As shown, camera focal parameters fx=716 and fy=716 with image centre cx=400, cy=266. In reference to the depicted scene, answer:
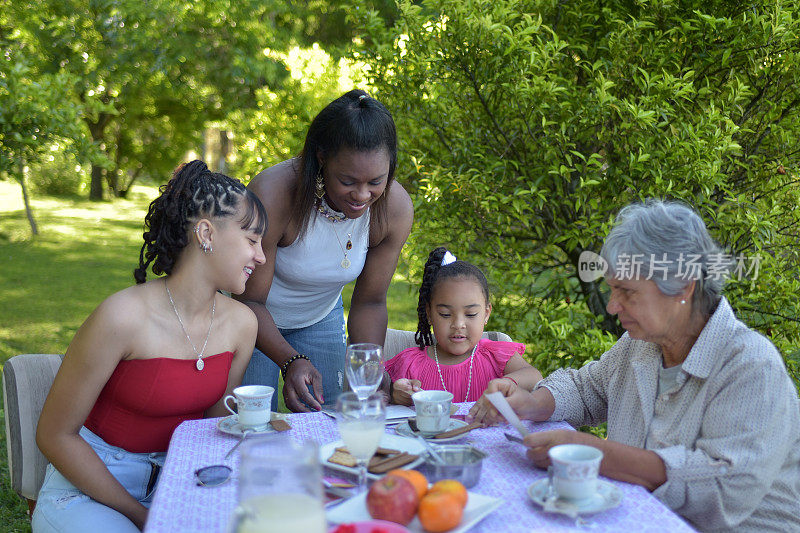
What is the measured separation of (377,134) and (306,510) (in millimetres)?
1765

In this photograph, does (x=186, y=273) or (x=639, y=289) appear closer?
(x=639, y=289)

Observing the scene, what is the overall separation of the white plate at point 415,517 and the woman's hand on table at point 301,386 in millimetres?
1001

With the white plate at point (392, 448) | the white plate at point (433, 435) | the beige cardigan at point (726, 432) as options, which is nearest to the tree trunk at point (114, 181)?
the white plate at point (433, 435)

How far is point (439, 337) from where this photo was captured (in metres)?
3.01

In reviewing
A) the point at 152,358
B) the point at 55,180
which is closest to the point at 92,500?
the point at 152,358

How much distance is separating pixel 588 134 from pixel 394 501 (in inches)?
108

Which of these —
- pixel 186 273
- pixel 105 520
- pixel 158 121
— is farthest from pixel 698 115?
pixel 158 121

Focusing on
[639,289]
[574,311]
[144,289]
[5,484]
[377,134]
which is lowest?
[5,484]

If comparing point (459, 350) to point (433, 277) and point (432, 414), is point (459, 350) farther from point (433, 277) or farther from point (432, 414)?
point (432, 414)

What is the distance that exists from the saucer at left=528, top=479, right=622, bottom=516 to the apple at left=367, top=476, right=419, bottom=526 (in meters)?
0.32

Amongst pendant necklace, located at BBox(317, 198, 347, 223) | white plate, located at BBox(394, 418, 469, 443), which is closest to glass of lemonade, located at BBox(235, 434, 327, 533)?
white plate, located at BBox(394, 418, 469, 443)

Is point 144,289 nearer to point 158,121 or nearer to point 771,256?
point 771,256

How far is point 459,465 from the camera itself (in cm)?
177

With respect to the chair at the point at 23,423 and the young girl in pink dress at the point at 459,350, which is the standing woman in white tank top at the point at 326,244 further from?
the chair at the point at 23,423
